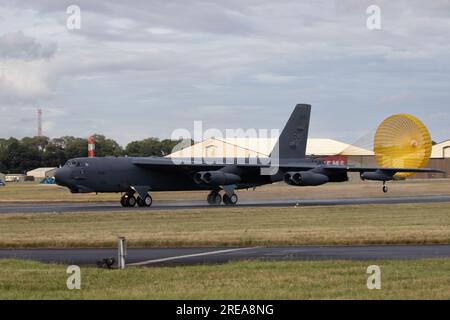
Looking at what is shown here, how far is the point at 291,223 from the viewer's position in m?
33.5

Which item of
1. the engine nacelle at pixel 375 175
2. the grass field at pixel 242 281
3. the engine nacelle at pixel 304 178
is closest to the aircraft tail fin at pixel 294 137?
the engine nacelle at pixel 304 178

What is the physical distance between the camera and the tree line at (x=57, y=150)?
10600 centimetres

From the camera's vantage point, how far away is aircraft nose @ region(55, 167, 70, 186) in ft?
159

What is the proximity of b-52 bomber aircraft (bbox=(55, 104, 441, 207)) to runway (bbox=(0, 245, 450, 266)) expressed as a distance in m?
24.7

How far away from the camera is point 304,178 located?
51.2 m

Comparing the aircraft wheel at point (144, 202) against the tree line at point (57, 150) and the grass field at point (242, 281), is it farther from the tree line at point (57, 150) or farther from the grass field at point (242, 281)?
the tree line at point (57, 150)

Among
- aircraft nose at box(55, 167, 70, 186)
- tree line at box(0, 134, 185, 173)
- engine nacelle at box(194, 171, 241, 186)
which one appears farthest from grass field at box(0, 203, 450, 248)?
tree line at box(0, 134, 185, 173)

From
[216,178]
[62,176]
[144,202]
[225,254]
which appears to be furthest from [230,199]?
[225,254]

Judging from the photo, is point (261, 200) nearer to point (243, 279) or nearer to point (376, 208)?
point (376, 208)

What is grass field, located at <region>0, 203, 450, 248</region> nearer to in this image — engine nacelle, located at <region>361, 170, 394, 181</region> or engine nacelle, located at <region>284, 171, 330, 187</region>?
engine nacelle, located at <region>284, 171, 330, 187</region>

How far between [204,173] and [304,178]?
21.0 feet

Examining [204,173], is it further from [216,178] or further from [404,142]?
[404,142]
